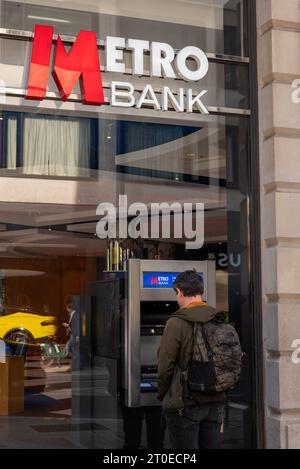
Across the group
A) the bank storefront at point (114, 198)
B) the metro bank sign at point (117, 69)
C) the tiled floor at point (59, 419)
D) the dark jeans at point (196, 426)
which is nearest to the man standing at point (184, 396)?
the dark jeans at point (196, 426)

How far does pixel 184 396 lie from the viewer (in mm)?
4953

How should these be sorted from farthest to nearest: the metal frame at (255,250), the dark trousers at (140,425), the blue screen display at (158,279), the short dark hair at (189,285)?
the metal frame at (255,250)
the blue screen display at (158,279)
the dark trousers at (140,425)
the short dark hair at (189,285)

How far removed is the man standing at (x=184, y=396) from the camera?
16.2ft

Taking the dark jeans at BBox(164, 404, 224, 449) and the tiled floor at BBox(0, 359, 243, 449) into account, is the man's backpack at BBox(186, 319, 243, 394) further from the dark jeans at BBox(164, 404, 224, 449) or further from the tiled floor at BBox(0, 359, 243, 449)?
the tiled floor at BBox(0, 359, 243, 449)

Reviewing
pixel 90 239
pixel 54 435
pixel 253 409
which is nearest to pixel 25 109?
pixel 90 239

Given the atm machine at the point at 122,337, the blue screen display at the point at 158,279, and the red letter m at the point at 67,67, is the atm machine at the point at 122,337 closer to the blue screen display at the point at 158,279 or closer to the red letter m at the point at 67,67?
the blue screen display at the point at 158,279

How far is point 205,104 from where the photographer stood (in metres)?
6.80

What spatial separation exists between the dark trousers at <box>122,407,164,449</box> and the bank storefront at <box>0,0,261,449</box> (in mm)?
13

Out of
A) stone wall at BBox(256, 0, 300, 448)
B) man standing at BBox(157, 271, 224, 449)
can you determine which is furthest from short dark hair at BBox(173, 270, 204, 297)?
stone wall at BBox(256, 0, 300, 448)

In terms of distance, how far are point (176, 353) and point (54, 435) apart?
1792 mm

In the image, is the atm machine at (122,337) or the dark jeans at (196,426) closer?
the dark jeans at (196,426)

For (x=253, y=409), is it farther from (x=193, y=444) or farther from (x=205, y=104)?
(x=205, y=104)

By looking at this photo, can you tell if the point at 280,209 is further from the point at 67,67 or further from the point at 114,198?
the point at 67,67

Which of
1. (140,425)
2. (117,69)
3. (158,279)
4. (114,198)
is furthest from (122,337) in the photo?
(117,69)
